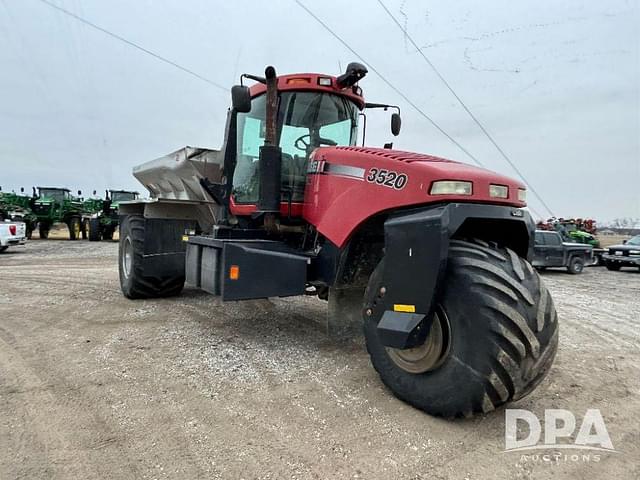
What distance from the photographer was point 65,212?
2117 centimetres

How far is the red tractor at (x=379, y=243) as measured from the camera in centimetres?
262

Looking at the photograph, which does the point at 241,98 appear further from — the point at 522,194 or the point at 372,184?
the point at 522,194

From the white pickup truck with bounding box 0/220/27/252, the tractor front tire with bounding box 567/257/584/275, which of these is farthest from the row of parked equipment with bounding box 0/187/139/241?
the tractor front tire with bounding box 567/257/584/275

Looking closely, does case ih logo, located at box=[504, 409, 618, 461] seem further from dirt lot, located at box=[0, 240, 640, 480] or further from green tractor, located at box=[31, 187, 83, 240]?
green tractor, located at box=[31, 187, 83, 240]

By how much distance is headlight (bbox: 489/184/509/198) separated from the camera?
2.96 m

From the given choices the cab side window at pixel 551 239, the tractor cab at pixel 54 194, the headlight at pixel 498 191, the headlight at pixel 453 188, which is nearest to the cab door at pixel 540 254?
the cab side window at pixel 551 239

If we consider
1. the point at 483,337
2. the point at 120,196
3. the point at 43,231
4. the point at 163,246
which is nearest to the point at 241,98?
the point at 483,337

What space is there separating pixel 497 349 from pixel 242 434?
1.53 meters

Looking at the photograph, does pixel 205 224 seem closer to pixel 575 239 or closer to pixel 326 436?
pixel 326 436

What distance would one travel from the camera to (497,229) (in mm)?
3262

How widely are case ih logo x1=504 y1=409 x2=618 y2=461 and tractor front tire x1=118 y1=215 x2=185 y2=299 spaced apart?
4942mm

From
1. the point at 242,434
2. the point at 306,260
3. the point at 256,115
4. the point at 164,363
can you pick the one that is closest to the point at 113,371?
the point at 164,363

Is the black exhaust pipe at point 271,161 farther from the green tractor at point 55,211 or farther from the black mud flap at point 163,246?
the green tractor at point 55,211

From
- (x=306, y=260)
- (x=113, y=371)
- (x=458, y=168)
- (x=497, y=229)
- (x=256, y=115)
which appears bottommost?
(x=113, y=371)
